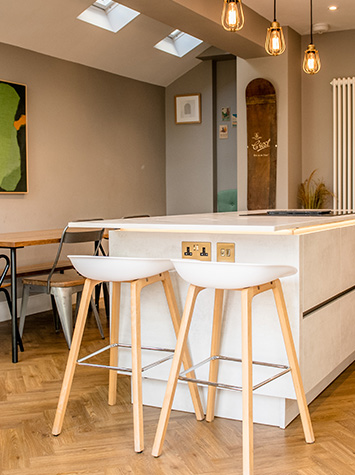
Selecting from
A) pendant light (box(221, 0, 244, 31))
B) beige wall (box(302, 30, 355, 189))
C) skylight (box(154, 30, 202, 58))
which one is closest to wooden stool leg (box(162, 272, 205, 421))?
pendant light (box(221, 0, 244, 31))

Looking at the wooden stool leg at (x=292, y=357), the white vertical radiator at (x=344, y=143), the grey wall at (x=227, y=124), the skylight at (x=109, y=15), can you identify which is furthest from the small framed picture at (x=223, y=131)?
the wooden stool leg at (x=292, y=357)

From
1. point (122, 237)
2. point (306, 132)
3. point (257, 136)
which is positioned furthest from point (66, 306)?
point (306, 132)

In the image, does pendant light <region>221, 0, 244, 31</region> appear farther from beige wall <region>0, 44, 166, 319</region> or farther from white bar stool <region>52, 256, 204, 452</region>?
beige wall <region>0, 44, 166, 319</region>

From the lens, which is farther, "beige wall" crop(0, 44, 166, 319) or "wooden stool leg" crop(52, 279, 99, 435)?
"beige wall" crop(0, 44, 166, 319)

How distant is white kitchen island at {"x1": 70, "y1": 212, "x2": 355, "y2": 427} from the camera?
2.62m

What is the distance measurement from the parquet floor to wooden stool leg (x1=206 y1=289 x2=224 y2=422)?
0.07 meters

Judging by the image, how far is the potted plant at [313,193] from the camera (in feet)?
20.1

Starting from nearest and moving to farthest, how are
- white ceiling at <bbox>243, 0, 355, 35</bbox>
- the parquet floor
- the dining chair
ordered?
the parquet floor < the dining chair < white ceiling at <bbox>243, 0, 355, 35</bbox>

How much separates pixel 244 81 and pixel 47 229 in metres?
2.46

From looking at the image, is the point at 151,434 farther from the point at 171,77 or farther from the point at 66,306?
the point at 171,77

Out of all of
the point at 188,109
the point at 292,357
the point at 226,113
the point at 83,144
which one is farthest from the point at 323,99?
the point at 292,357

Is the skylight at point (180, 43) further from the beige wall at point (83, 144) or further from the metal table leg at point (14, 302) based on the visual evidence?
the metal table leg at point (14, 302)

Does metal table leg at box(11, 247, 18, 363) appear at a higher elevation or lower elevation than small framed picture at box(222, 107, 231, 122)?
lower

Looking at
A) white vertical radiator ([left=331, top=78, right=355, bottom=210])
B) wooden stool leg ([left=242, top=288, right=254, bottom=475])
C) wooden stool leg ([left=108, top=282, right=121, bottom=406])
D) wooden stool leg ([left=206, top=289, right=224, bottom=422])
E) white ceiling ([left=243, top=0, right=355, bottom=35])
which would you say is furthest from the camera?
white vertical radiator ([left=331, top=78, right=355, bottom=210])
